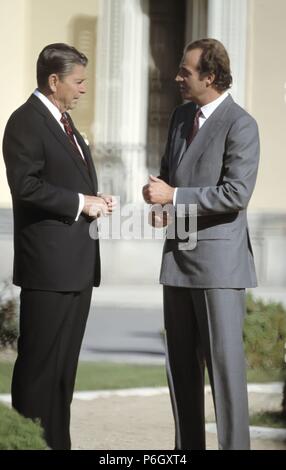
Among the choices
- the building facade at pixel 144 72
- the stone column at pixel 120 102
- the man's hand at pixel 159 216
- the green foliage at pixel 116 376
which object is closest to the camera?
the man's hand at pixel 159 216

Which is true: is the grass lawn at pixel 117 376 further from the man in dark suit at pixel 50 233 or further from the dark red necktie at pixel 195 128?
the dark red necktie at pixel 195 128

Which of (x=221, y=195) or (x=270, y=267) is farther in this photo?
(x=270, y=267)

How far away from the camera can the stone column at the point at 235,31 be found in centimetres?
1391

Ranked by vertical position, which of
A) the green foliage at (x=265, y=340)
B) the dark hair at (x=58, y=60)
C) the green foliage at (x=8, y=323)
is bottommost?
the green foliage at (x=8, y=323)

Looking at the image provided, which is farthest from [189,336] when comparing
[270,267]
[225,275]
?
[270,267]

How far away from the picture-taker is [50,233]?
4.86 m

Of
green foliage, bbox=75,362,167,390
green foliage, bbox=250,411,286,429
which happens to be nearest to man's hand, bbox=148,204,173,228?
green foliage, bbox=250,411,286,429

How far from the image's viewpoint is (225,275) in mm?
4801

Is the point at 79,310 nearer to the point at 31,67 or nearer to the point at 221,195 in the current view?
the point at 221,195

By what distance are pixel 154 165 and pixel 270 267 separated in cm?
232

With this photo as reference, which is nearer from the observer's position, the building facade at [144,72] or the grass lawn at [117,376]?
the grass lawn at [117,376]

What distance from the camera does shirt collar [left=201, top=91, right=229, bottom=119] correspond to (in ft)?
16.0

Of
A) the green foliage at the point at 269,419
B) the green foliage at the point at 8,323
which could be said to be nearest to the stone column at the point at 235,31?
the green foliage at the point at 8,323

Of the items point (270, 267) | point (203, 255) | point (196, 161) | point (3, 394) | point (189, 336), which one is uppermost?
point (196, 161)
